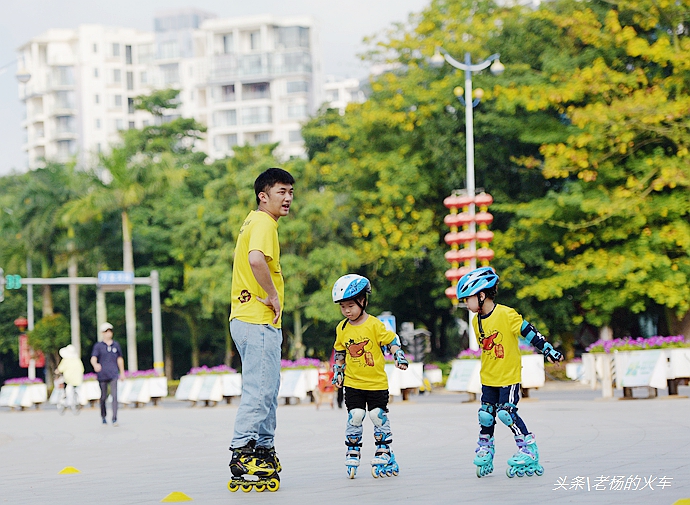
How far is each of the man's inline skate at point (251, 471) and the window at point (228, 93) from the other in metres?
105

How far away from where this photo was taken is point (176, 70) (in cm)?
11675

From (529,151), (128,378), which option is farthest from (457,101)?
(128,378)

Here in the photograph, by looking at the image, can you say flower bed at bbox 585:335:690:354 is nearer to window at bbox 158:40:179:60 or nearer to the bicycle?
the bicycle

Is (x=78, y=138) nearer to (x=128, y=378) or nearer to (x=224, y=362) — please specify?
(x=224, y=362)

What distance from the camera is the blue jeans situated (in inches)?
313

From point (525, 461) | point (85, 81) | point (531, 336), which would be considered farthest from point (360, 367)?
point (85, 81)

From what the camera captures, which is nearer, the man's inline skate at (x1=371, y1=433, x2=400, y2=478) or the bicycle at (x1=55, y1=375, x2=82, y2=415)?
the man's inline skate at (x1=371, y1=433, x2=400, y2=478)

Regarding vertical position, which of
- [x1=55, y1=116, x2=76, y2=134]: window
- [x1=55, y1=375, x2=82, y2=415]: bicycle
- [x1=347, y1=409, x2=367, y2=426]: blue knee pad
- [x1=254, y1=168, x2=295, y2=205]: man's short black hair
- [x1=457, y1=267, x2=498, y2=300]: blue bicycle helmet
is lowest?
[x1=55, y1=375, x2=82, y2=415]: bicycle

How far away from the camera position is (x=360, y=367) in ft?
29.5

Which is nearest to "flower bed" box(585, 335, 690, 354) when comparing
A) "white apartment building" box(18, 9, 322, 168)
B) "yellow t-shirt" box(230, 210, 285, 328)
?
"yellow t-shirt" box(230, 210, 285, 328)

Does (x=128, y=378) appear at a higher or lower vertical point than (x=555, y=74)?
lower

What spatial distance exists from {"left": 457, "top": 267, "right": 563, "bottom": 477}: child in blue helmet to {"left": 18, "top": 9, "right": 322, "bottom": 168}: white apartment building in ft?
323

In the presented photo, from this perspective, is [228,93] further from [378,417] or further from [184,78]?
[378,417]

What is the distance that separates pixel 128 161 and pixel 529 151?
56.0 feet
